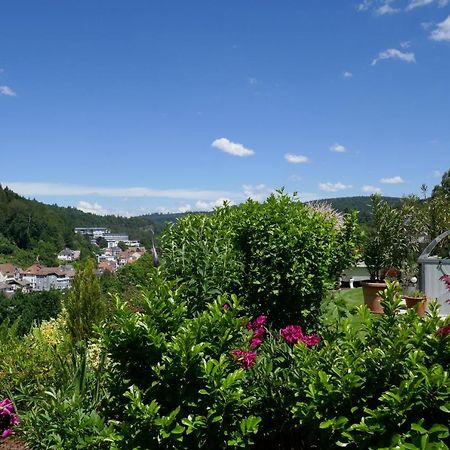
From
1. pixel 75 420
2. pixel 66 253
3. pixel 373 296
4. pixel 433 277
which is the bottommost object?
pixel 66 253

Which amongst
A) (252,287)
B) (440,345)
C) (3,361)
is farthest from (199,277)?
(3,361)

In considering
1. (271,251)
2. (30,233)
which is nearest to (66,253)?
(30,233)

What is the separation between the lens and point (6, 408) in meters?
3.27

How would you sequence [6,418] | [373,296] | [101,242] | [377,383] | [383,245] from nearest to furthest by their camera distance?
[377,383] → [6,418] → [373,296] → [383,245] → [101,242]

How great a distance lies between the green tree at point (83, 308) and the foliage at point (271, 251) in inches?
129

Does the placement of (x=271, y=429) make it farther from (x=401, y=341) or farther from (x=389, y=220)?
(x=389, y=220)

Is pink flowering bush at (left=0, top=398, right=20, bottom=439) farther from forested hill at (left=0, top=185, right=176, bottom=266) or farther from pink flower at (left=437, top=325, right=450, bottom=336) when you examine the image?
forested hill at (left=0, top=185, right=176, bottom=266)

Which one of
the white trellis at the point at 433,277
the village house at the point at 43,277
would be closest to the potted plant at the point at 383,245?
the white trellis at the point at 433,277

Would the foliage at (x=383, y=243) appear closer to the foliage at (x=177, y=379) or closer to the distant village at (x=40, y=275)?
the foliage at (x=177, y=379)

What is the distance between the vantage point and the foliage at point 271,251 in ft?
15.0

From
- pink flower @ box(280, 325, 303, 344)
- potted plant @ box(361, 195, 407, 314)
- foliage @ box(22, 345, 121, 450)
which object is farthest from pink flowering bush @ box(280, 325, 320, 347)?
potted plant @ box(361, 195, 407, 314)

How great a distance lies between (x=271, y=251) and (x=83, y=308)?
161 inches

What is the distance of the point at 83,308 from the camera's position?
745cm

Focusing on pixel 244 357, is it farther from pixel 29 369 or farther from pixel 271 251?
pixel 29 369
